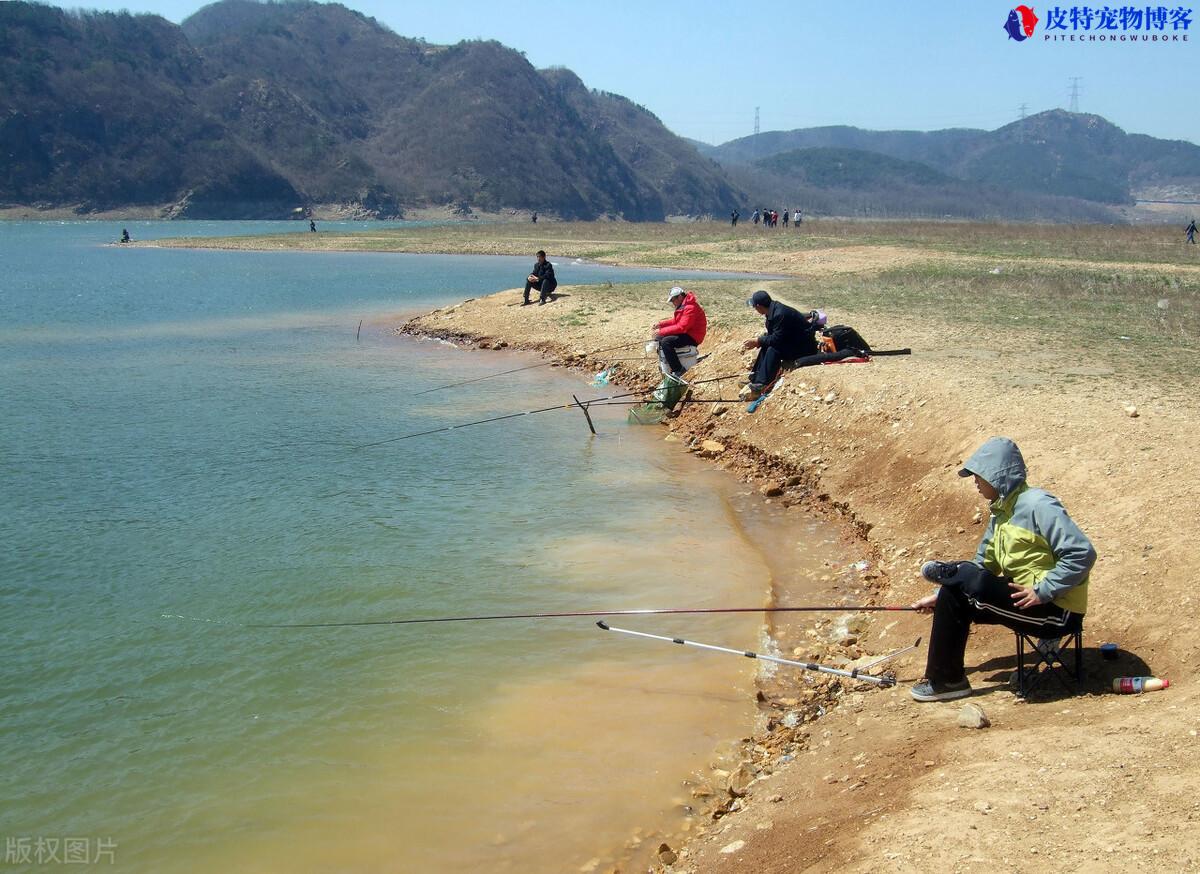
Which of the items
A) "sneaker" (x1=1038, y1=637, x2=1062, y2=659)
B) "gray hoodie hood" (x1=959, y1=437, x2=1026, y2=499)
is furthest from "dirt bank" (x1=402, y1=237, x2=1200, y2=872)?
"gray hoodie hood" (x1=959, y1=437, x2=1026, y2=499)

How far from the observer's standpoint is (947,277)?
26859 mm

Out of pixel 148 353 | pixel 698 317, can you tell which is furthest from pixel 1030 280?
pixel 148 353

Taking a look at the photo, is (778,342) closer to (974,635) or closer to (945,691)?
(974,635)

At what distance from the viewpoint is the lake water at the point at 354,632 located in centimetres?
560

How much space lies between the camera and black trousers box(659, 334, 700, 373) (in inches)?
590

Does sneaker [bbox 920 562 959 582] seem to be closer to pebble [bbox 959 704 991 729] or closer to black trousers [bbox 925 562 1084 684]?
black trousers [bbox 925 562 1084 684]

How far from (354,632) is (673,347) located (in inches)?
329

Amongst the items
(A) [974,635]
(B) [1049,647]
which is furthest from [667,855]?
(A) [974,635]

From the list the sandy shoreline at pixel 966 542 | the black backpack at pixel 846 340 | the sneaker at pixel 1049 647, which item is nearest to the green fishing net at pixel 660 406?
the sandy shoreline at pixel 966 542

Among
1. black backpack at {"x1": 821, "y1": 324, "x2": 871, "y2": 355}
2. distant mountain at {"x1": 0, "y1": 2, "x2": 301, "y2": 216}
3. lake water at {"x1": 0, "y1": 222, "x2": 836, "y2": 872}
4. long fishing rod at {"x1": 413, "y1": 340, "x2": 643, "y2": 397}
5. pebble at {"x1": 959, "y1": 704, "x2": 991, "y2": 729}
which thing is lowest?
lake water at {"x1": 0, "y1": 222, "x2": 836, "y2": 872}

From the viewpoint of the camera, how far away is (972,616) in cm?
557

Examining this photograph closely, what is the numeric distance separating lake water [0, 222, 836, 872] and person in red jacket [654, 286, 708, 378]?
4.08 feet

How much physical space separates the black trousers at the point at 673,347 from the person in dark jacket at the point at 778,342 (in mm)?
1756

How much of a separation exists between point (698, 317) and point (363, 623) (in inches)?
337
